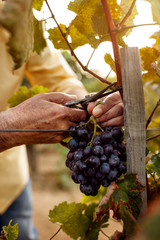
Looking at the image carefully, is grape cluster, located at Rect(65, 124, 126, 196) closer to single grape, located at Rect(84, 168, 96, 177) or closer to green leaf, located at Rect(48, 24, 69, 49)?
single grape, located at Rect(84, 168, 96, 177)

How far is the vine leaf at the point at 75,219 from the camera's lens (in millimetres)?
727

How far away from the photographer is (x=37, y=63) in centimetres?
179

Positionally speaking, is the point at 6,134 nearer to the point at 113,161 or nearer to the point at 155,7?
the point at 113,161

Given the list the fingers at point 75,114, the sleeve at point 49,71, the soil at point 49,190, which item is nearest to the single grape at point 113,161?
the fingers at point 75,114

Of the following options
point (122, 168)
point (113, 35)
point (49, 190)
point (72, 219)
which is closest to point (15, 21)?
point (113, 35)

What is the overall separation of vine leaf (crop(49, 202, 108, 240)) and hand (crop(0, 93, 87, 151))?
26cm

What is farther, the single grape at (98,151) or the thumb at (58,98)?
the thumb at (58,98)

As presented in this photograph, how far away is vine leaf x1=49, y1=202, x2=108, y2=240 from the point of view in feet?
2.38

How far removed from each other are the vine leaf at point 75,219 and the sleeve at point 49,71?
3.37 feet

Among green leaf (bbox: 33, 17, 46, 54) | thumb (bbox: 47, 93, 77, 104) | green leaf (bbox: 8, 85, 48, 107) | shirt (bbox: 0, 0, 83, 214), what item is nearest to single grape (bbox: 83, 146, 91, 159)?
thumb (bbox: 47, 93, 77, 104)

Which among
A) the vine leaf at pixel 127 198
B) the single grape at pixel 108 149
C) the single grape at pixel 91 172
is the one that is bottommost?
the vine leaf at pixel 127 198

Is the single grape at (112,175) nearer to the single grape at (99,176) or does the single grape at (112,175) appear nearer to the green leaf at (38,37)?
the single grape at (99,176)

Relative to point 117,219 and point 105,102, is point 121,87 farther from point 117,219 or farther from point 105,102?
point 117,219

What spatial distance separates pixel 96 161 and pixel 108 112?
8.2 inches
